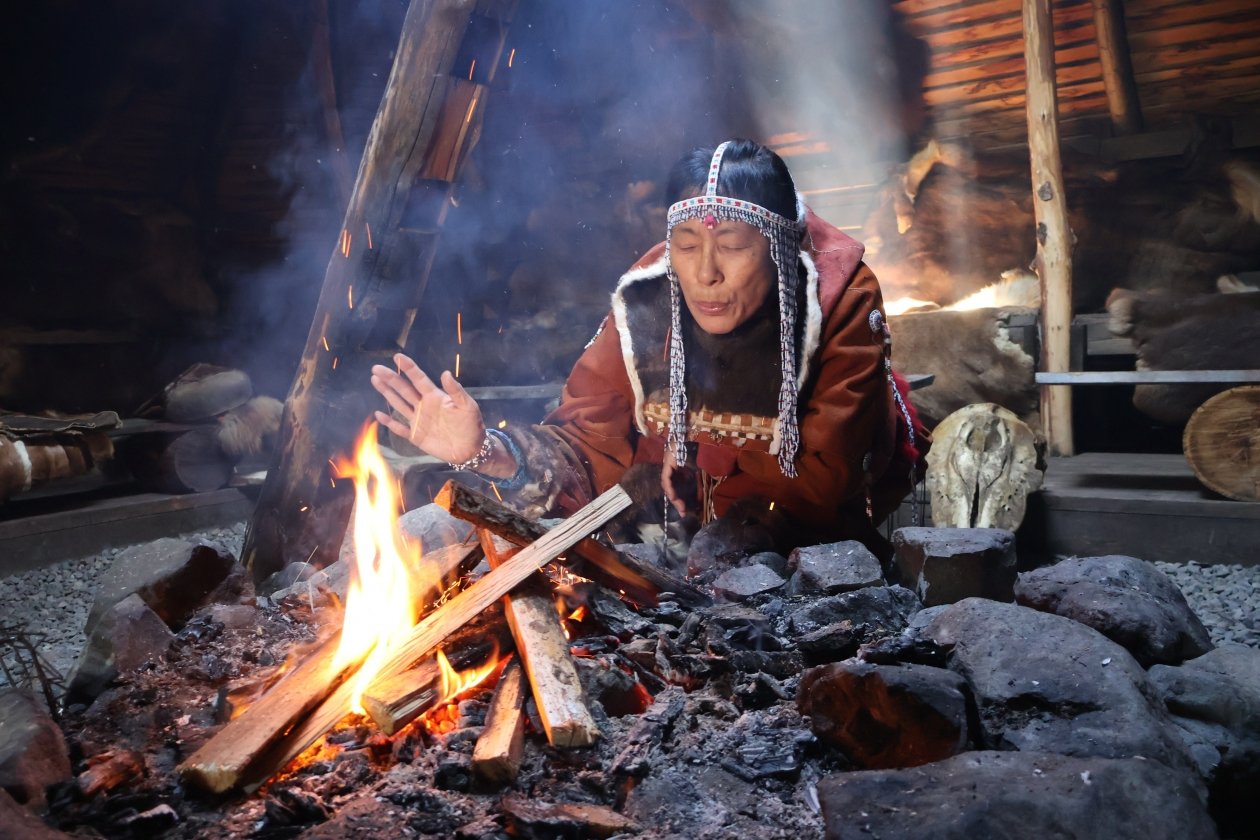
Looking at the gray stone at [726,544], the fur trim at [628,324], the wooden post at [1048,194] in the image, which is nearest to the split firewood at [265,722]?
the gray stone at [726,544]

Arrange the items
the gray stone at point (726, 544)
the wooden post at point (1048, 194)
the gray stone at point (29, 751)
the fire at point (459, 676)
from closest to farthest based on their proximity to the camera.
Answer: the gray stone at point (29, 751) → the fire at point (459, 676) → the gray stone at point (726, 544) → the wooden post at point (1048, 194)

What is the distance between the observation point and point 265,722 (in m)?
2.02

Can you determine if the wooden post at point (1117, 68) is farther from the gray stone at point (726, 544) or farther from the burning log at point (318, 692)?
the burning log at point (318, 692)

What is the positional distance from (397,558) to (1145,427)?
678 cm

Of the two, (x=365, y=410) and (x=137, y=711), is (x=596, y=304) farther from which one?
(x=137, y=711)

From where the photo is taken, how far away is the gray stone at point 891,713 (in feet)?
6.13

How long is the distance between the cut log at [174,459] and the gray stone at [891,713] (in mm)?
6129

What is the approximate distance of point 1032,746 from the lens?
6.12 ft

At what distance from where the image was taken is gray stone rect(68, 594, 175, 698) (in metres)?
2.40

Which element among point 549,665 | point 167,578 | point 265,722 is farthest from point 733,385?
point 167,578

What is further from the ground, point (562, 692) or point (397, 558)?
point (397, 558)

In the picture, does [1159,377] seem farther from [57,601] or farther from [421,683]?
[57,601]

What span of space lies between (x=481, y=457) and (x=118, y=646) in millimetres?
1325

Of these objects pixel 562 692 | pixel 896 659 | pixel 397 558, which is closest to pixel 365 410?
pixel 397 558
